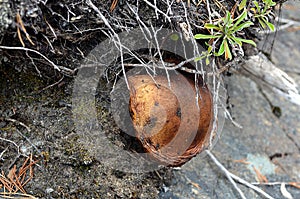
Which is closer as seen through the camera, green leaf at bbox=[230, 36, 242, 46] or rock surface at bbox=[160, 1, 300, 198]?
green leaf at bbox=[230, 36, 242, 46]

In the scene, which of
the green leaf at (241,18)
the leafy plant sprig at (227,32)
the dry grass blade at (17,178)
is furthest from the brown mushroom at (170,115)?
the dry grass blade at (17,178)

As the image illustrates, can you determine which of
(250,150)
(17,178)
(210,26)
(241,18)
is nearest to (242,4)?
(241,18)

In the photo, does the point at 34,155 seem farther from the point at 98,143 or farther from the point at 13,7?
the point at 13,7

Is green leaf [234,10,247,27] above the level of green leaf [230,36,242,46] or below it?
above

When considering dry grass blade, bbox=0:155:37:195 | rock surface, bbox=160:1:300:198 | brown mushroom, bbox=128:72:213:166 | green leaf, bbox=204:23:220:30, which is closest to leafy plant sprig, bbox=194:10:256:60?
green leaf, bbox=204:23:220:30

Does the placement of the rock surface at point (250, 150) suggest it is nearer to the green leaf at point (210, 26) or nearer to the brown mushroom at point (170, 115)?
the brown mushroom at point (170, 115)

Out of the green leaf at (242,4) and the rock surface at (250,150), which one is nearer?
the green leaf at (242,4)

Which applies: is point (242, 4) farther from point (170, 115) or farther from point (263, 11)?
point (170, 115)

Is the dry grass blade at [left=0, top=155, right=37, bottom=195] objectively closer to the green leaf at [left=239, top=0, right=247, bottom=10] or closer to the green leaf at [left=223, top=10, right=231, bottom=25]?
the green leaf at [left=223, top=10, right=231, bottom=25]
